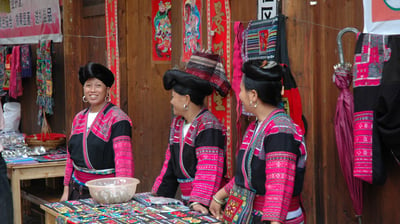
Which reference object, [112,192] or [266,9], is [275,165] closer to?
[112,192]

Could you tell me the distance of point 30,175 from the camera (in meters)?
5.73

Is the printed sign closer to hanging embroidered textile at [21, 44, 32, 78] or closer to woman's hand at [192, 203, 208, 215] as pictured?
woman's hand at [192, 203, 208, 215]

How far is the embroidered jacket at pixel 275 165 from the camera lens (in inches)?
119

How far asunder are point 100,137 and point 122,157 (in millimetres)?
225

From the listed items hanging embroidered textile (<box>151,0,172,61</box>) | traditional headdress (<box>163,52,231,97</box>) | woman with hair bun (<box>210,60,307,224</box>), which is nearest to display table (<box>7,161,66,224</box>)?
hanging embroidered textile (<box>151,0,172,61</box>)

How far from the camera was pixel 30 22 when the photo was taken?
770cm

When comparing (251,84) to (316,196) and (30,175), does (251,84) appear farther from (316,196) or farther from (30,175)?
(30,175)

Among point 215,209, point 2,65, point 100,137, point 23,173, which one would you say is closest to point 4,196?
point 23,173

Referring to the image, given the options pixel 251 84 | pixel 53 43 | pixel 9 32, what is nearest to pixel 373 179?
pixel 251 84

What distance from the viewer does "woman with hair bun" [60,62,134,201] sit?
13.7 ft

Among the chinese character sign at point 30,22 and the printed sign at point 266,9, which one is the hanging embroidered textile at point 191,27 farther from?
the chinese character sign at point 30,22

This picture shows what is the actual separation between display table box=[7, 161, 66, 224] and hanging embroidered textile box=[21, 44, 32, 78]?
8.41 ft

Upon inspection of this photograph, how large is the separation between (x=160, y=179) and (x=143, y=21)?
2221 millimetres

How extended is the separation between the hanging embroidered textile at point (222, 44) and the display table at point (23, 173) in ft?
6.85
